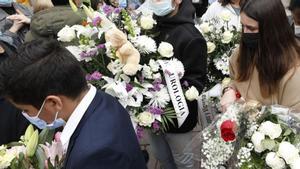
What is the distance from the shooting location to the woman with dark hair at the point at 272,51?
7.45ft

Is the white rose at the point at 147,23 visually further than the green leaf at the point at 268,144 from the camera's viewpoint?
Yes

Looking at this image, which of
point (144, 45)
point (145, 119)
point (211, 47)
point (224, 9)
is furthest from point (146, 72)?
point (224, 9)

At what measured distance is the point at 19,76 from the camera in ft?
5.48

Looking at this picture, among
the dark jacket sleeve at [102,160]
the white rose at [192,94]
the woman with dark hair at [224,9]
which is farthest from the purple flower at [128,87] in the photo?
the woman with dark hair at [224,9]

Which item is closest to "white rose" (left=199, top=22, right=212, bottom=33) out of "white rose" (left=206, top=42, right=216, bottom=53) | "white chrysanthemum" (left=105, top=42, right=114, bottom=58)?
"white rose" (left=206, top=42, right=216, bottom=53)

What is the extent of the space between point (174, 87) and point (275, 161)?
3.57 feet

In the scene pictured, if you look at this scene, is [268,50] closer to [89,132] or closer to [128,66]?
[128,66]

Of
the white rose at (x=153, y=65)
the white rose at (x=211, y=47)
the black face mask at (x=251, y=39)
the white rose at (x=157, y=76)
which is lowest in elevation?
the white rose at (x=211, y=47)

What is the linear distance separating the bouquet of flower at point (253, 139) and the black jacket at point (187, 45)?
2.81 ft

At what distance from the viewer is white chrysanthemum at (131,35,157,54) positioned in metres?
2.68

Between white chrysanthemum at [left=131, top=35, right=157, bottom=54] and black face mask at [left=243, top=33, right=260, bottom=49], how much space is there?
575 millimetres

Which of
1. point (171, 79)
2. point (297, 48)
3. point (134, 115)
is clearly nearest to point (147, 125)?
point (134, 115)

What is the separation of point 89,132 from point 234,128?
2.04 feet

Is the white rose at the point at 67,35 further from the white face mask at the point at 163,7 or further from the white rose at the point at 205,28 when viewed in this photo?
the white rose at the point at 205,28
